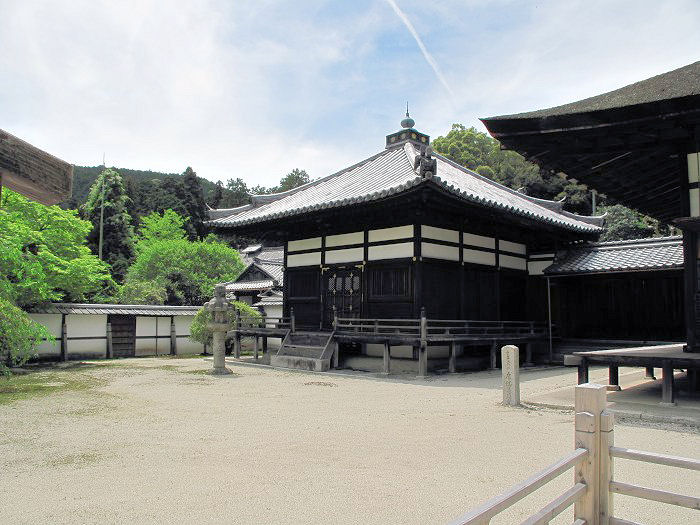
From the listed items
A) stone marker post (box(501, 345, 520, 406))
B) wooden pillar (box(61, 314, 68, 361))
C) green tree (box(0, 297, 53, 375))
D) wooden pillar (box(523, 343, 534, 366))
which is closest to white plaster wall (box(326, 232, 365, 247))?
wooden pillar (box(523, 343, 534, 366))

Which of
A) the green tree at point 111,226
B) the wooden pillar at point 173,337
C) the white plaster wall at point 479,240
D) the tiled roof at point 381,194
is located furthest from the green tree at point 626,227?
the green tree at point 111,226

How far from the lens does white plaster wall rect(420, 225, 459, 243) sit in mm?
14692

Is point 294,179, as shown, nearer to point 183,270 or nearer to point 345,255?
point 183,270

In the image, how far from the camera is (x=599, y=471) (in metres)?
3.26

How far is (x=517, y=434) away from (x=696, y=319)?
3.89m

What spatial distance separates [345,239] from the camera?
1653 cm

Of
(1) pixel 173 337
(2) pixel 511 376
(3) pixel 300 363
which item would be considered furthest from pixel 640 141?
(1) pixel 173 337

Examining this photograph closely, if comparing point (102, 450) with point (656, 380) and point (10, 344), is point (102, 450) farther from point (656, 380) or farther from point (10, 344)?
point (656, 380)

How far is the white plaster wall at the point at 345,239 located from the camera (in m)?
16.2

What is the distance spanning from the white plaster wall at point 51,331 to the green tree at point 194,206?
35.5 meters

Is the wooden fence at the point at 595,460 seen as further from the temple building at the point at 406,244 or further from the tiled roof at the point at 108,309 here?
the tiled roof at the point at 108,309

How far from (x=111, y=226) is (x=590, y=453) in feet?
161

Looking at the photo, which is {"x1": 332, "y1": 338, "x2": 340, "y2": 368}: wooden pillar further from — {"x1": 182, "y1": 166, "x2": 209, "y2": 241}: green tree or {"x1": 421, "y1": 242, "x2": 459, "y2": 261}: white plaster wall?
{"x1": 182, "y1": 166, "x2": 209, "y2": 241}: green tree

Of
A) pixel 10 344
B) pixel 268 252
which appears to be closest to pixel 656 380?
pixel 10 344
